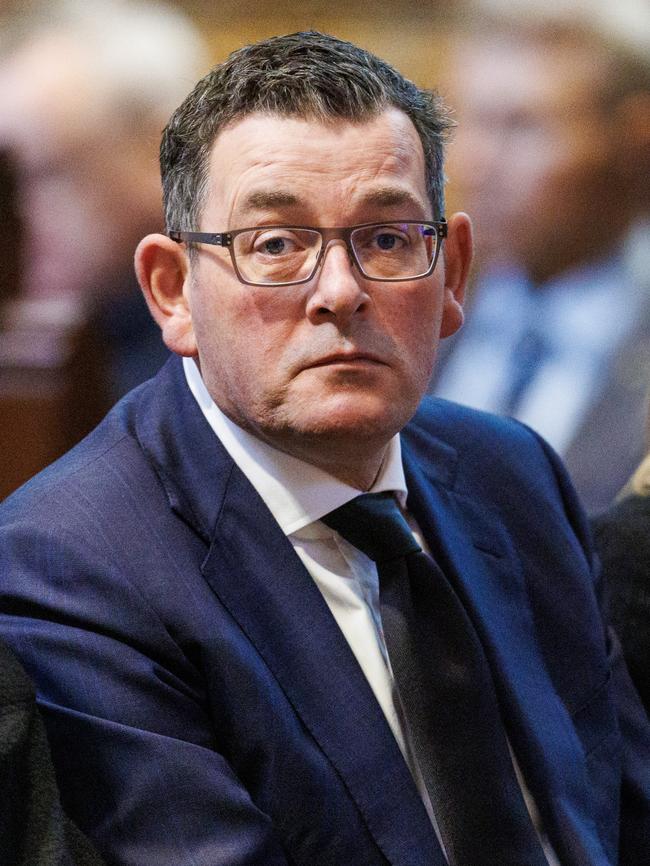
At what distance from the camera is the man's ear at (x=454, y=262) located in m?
1.66

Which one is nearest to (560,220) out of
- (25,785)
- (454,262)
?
(454,262)

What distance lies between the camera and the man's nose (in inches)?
54.9

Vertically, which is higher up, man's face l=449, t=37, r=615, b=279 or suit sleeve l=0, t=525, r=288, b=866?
man's face l=449, t=37, r=615, b=279

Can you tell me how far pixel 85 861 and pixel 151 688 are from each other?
0.62 ft

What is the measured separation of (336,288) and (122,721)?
54 cm

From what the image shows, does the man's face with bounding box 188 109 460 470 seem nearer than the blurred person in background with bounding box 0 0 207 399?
Yes

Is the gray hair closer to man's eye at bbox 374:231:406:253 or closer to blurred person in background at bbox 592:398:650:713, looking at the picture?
man's eye at bbox 374:231:406:253

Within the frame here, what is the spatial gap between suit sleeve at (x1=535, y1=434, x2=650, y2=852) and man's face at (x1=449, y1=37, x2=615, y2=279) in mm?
982

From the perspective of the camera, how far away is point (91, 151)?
242 centimetres

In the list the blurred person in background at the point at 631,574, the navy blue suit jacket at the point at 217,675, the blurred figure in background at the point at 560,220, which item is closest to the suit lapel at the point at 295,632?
the navy blue suit jacket at the point at 217,675

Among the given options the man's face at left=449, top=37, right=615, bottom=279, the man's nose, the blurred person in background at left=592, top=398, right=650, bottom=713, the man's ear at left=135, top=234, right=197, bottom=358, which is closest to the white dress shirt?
the man's ear at left=135, top=234, right=197, bottom=358

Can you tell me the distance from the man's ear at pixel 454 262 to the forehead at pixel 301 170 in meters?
0.19

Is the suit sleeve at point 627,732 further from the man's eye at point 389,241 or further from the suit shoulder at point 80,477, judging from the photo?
the suit shoulder at point 80,477

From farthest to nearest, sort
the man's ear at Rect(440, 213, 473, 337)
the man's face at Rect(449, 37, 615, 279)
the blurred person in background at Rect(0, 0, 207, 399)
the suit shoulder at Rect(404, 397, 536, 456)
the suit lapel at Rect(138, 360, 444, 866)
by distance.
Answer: the man's face at Rect(449, 37, 615, 279)
the blurred person in background at Rect(0, 0, 207, 399)
the suit shoulder at Rect(404, 397, 536, 456)
the man's ear at Rect(440, 213, 473, 337)
the suit lapel at Rect(138, 360, 444, 866)
